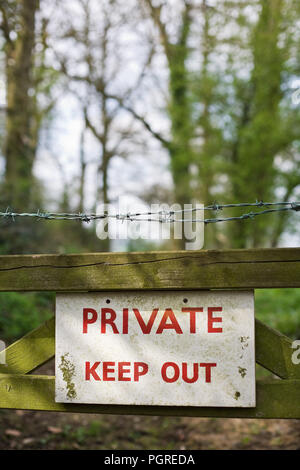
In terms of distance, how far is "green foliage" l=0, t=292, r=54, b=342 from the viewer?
6.56m

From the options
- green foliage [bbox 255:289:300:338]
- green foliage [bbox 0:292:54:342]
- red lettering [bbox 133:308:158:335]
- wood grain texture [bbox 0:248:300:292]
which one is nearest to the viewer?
wood grain texture [bbox 0:248:300:292]

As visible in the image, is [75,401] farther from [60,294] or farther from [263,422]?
[263,422]

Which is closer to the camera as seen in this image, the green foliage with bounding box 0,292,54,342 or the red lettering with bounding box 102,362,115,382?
the red lettering with bounding box 102,362,115,382

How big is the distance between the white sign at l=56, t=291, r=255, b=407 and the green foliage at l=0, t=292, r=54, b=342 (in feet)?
15.0

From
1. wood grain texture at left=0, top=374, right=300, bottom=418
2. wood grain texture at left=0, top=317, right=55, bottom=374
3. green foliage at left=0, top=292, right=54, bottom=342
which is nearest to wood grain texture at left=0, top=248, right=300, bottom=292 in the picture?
wood grain texture at left=0, top=317, right=55, bottom=374

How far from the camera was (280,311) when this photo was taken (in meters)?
9.56

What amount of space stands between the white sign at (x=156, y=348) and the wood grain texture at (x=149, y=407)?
0.18 ft

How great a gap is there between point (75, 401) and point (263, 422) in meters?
3.43

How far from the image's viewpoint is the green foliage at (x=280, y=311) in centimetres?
760

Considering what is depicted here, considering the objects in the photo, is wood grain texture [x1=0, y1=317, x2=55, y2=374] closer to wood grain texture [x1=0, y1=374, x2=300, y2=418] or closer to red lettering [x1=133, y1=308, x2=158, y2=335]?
wood grain texture [x1=0, y1=374, x2=300, y2=418]

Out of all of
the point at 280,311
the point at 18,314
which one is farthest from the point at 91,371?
the point at 280,311

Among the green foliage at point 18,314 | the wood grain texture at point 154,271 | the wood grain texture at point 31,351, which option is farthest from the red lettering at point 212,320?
the green foliage at point 18,314

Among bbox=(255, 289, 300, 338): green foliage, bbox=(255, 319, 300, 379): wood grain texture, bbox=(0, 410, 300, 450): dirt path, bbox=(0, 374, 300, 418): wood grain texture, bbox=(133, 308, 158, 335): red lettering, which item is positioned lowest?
bbox=(0, 410, 300, 450): dirt path

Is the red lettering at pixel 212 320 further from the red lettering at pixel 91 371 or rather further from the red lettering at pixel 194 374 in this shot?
the red lettering at pixel 91 371
